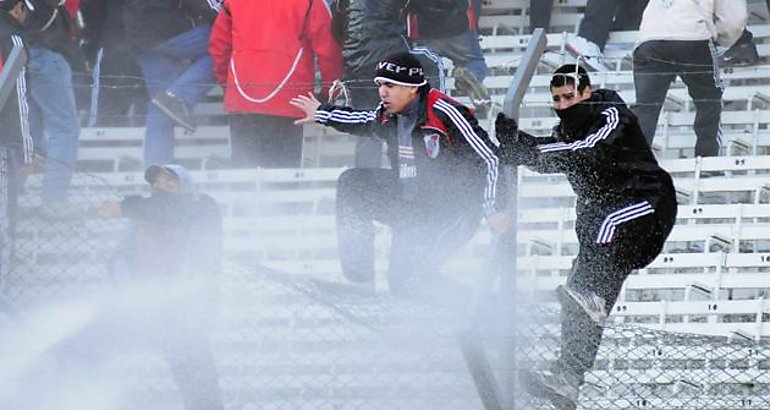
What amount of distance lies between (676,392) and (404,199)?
1638 mm

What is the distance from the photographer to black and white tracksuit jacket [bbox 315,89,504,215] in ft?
30.7

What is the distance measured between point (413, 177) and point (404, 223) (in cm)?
24

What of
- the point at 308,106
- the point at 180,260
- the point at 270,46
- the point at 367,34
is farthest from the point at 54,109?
the point at 308,106

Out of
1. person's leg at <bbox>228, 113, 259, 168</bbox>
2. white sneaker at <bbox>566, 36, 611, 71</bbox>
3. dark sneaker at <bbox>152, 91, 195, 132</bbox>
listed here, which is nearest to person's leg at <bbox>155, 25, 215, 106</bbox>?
dark sneaker at <bbox>152, 91, 195, 132</bbox>

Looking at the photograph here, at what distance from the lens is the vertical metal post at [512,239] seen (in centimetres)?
905

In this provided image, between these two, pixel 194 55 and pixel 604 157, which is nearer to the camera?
pixel 604 157

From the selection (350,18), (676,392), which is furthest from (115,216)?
(676,392)

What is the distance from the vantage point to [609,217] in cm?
912

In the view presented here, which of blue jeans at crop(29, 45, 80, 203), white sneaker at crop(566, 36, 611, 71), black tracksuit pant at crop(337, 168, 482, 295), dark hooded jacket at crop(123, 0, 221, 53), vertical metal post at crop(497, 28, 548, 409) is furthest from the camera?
white sneaker at crop(566, 36, 611, 71)

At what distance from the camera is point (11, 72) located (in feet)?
31.1

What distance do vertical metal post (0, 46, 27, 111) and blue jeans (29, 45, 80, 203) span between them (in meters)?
0.86

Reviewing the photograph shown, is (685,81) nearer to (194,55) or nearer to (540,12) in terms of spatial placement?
(540,12)

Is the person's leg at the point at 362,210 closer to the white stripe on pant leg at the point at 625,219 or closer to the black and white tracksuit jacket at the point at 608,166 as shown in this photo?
the black and white tracksuit jacket at the point at 608,166

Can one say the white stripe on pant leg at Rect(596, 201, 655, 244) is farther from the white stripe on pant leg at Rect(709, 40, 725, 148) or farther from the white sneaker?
the white sneaker
